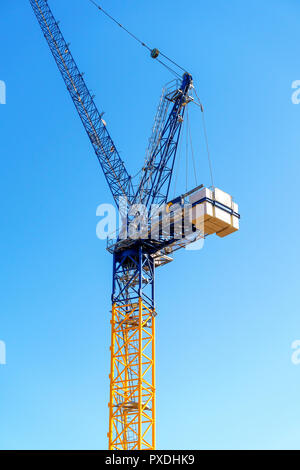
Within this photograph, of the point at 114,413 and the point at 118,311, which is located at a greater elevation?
the point at 118,311

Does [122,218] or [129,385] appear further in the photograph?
[122,218]

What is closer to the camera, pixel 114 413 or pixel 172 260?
pixel 114 413

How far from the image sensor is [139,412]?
53.9 metres

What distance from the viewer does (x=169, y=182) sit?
6288 cm

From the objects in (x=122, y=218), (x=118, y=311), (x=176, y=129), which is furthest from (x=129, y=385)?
(x=176, y=129)

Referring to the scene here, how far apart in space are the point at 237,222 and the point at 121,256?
11.8m
